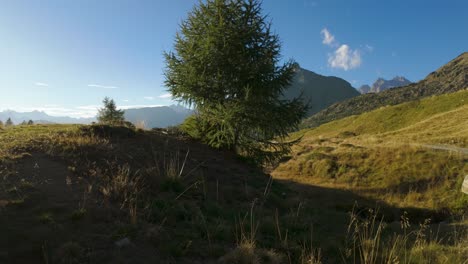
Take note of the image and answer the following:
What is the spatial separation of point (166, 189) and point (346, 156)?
21.6 meters

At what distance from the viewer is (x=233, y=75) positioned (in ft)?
44.6

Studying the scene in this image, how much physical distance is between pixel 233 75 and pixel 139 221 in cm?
944

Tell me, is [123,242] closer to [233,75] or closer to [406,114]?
[233,75]

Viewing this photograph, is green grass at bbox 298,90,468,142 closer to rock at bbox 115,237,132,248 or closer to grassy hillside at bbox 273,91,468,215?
grassy hillside at bbox 273,91,468,215

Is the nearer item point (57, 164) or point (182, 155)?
point (57, 164)

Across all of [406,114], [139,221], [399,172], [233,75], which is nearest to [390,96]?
[406,114]

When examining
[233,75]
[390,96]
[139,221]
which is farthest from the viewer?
[390,96]

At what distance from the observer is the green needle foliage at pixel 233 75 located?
522 inches

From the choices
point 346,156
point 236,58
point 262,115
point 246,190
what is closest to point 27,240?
point 246,190

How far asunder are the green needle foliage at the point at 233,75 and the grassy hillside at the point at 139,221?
4021 mm

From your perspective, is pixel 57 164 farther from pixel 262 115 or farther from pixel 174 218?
pixel 262 115

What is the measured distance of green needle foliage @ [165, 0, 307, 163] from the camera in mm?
13258

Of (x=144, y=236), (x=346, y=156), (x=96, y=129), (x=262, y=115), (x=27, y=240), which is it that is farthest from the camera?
(x=346, y=156)

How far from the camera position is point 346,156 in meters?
25.8
